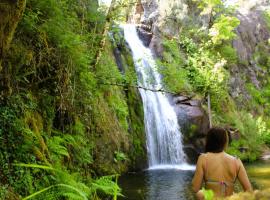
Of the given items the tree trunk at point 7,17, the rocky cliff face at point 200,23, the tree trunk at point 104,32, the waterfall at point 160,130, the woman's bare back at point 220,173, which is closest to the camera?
the woman's bare back at point 220,173

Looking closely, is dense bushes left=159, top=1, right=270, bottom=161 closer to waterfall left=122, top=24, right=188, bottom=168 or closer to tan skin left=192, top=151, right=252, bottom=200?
waterfall left=122, top=24, right=188, bottom=168

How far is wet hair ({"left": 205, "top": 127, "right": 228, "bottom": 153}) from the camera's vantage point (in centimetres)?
462

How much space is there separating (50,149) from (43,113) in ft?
3.31

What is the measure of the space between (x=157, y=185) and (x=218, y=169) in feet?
32.6

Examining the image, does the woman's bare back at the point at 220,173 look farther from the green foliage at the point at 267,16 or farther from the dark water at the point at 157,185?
the green foliage at the point at 267,16

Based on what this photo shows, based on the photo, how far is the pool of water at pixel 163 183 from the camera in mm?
12701

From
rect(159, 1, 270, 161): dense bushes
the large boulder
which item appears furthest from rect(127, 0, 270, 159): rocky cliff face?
rect(159, 1, 270, 161): dense bushes

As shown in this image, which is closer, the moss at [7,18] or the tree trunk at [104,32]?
the moss at [7,18]

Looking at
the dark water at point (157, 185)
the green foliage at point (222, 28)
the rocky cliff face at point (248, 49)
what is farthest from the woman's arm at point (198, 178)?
the rocky cliff face at point (248, 49)

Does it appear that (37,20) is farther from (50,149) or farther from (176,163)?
(176,163)

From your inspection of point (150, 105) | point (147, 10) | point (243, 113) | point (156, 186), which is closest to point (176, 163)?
point (150, 105)

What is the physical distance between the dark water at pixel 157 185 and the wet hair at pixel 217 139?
7.86 m

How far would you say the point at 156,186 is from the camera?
1416 cm

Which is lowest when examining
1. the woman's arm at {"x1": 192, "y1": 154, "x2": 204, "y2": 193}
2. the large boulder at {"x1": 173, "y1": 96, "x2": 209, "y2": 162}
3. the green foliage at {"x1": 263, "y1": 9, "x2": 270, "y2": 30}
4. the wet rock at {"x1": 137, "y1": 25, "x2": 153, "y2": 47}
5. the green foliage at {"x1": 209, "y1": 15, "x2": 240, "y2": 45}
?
the large boulder at {"x1": 173, "y1": 96, "x2": 209, "y2": 162}
